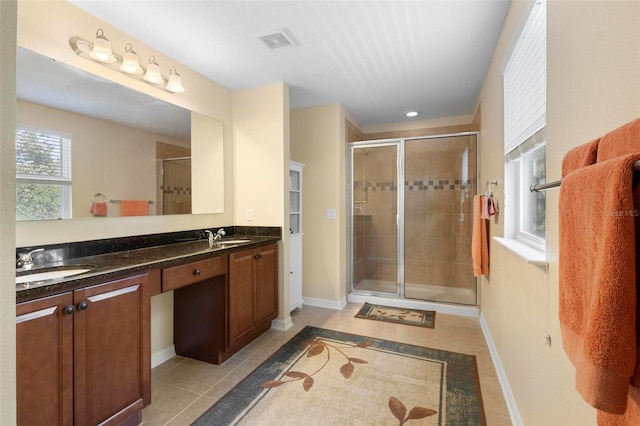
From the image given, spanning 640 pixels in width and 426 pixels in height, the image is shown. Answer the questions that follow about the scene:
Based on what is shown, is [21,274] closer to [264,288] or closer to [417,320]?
[264,288]

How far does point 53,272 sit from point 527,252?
250 centimetres

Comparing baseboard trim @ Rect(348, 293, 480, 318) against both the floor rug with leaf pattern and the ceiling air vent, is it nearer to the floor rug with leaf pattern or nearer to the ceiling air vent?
the floor rug with leaf pattern

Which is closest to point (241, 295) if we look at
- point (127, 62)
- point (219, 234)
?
point (219, 234)

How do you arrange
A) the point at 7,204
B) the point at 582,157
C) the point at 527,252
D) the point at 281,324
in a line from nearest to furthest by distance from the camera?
1. the point at 7,204
2. the point at 582,157
3. the point at 527,252
4. the point at 281,324

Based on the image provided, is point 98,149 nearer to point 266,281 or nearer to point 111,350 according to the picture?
point 111,350

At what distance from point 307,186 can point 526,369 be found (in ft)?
9.35

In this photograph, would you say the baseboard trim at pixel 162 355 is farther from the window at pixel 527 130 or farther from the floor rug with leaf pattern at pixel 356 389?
the window at pixel 527 130

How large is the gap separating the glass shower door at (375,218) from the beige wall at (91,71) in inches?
75.9

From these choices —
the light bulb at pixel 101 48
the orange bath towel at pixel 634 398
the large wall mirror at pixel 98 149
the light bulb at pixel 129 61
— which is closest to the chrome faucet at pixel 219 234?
the large wall mirror at pixel 98 149

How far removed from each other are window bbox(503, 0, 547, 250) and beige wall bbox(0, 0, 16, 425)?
70.6 inches

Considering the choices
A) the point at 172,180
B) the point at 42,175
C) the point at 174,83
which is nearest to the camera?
the point at 42,175

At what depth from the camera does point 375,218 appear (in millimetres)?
4203

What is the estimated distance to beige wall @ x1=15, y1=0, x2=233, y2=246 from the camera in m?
1.65

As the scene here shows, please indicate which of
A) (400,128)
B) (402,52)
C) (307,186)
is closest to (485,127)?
(402,52)
